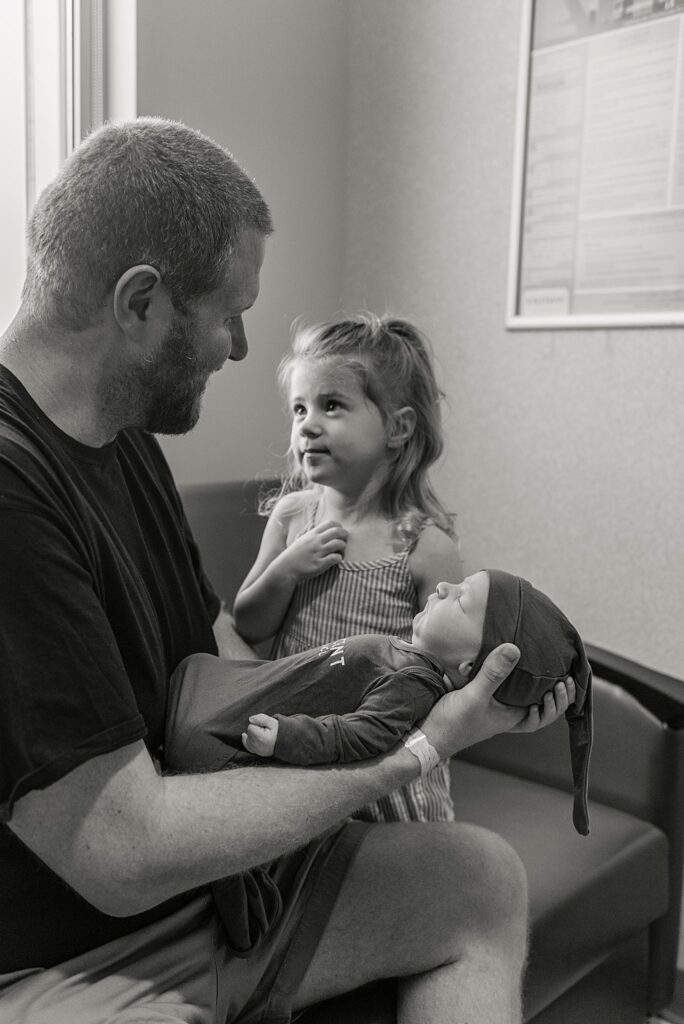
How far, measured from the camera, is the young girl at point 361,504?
1625 millimetres

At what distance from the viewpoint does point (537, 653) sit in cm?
122

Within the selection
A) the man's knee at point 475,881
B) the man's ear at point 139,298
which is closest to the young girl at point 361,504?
the man's knee at point 475,881

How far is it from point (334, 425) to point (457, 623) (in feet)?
1.55

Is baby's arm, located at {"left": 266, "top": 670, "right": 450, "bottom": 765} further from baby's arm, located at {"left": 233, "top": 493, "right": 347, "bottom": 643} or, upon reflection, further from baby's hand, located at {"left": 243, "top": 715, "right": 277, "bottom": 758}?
baby's arm, located at {"left": 233, "top": 493, "right": 347, "bottom": 643}

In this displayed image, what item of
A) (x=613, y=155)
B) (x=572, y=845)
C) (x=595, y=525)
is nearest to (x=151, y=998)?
(x=572, y=845)

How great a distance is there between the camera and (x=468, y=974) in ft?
4.15

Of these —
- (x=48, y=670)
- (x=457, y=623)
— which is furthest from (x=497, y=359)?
(x=48, y=670)

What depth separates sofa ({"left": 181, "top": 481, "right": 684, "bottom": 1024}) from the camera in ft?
5.32

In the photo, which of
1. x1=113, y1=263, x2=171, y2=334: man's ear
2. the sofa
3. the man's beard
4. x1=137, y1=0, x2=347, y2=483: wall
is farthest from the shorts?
x1=137, y1=0, x2=347, y2=483: wall

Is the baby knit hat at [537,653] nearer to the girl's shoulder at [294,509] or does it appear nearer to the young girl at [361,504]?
the young girl at [361,504]

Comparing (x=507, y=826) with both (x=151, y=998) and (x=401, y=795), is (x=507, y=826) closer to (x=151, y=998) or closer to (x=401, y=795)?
(x=401, y=795)

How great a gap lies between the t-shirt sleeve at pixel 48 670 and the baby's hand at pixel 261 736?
0.20m

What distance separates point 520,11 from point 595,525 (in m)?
1.16

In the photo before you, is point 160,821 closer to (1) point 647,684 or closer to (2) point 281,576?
(2) point 281,576
